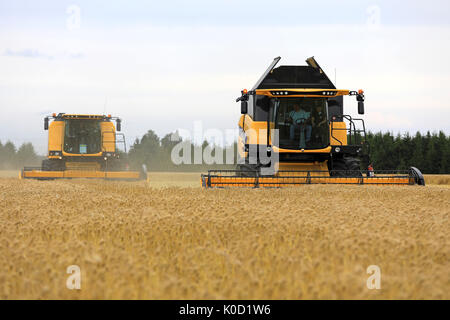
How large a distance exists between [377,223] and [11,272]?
11.6 ft

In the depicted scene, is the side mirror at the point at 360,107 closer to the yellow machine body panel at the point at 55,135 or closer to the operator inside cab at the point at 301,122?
the operator inside cab at the point at 301,122

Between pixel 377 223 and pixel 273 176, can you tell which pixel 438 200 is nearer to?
pixel 377 223

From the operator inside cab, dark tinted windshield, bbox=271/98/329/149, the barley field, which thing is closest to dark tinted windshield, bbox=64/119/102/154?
dark tinted windshield, bbox=271/98/329/149

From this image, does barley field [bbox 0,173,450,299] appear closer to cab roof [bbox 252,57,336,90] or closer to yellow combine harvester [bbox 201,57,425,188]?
yellow combine harvester [bbox 201,57,425,188]

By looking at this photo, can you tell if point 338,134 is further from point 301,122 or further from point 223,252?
point 223,252

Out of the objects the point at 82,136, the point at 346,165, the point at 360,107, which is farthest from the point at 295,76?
the point at 82,136

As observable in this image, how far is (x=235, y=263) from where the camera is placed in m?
3.59

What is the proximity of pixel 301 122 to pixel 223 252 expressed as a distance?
10513 millimetres

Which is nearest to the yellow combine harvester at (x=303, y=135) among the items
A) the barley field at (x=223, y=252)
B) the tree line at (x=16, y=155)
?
the barley field at (x=223, y=252)

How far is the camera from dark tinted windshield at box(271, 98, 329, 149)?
13695 mm

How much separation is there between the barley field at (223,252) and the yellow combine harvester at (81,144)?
13.5 metres

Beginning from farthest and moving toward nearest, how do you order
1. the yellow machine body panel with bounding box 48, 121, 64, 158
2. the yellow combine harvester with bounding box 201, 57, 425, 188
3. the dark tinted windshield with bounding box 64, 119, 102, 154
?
Result: the dark tinted windshield with bounding box 64, 119, 102, 154
the yellow machine body panel with bounding box 48, 121, 64, 158
the yellow combine harvester with bounding box 201, 57, 425, 188
